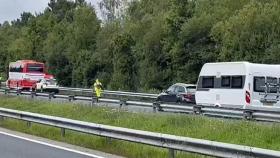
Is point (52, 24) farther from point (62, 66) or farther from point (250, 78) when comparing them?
point (250, 78)

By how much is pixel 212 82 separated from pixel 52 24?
71563mm

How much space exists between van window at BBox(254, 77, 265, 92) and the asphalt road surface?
11.4 metres

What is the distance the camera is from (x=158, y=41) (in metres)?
54.3

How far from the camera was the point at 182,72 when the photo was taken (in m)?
48.9

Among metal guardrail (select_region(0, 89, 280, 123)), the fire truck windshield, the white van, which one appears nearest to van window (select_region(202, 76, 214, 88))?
the white van

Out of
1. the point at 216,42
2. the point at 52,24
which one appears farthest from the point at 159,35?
the point at 52,24

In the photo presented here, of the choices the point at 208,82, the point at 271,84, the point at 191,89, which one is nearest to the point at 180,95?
the point at 191,89

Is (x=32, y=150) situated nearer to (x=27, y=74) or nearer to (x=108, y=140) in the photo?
(x=108, y=140)

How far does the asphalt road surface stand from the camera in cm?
1341

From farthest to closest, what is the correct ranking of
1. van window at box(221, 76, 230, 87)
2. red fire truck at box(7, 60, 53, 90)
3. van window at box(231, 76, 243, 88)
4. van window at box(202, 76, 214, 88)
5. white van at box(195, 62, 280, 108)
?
red fire truck at box(7, 60, 53, 90) < van window at box(202, 76, 214, 88) < van window at box(221, 76, 230, 87) < van window at box(231, 76, 243, 88) < white van at box(195, 62, 280, 108)

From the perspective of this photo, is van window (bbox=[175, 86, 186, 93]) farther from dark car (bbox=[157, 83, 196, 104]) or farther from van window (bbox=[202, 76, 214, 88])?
van window (bbox=[202, 76, 214, 88])

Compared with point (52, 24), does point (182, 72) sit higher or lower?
lower

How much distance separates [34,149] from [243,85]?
12579 mm

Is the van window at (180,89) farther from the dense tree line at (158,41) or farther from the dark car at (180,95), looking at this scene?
the dense tree line at (158,41)
